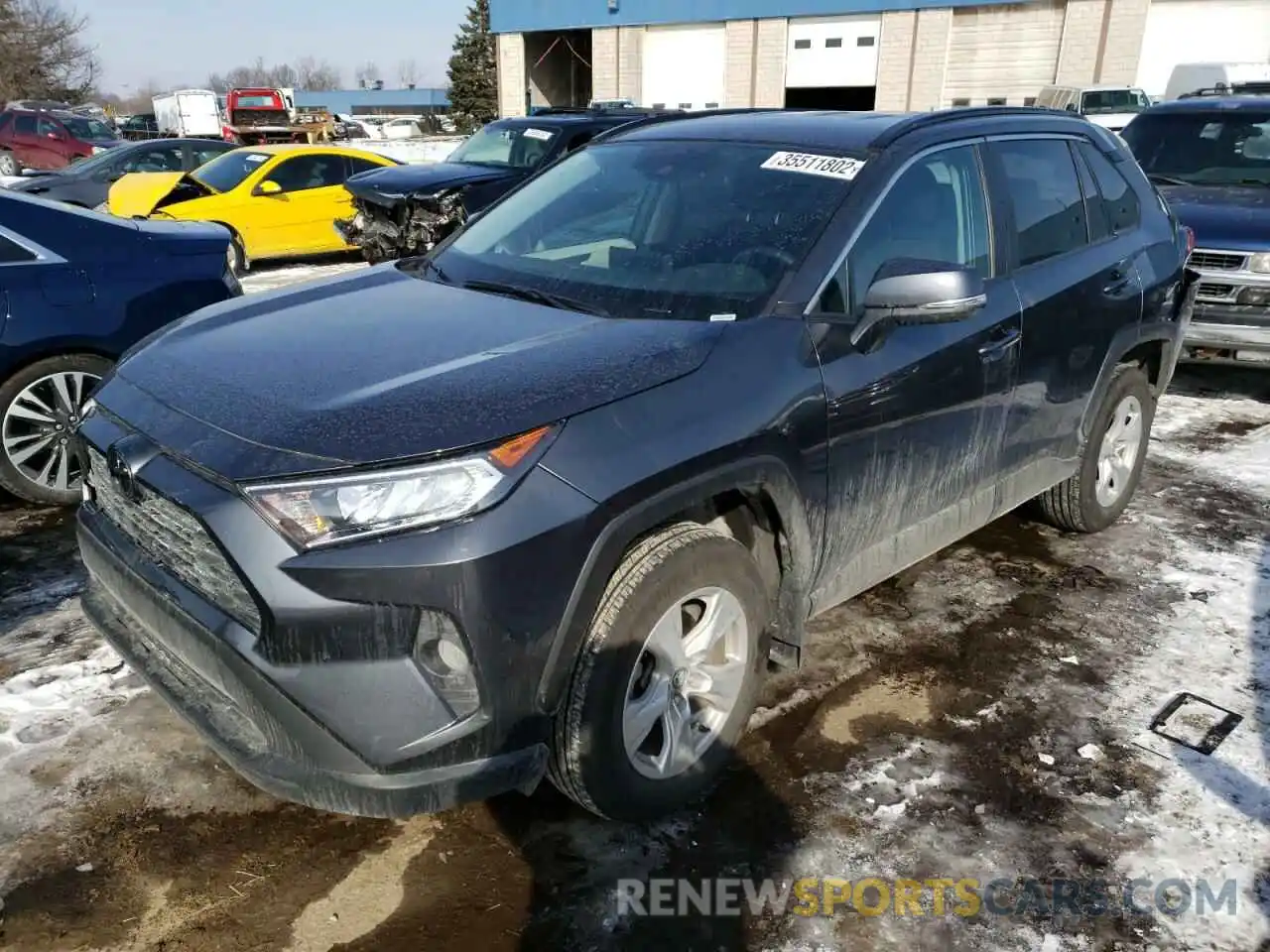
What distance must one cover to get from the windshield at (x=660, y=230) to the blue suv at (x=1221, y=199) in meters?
4.35

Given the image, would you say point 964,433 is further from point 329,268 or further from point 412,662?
point 329,268

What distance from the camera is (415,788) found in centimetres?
219

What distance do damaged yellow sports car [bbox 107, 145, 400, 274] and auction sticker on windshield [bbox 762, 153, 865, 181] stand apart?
934 centimetres

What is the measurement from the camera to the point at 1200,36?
23969mm

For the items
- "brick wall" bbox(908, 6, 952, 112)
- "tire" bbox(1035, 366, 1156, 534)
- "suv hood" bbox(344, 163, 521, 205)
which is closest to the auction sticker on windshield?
"tire" bbox(1035, 366, 1156, 534)

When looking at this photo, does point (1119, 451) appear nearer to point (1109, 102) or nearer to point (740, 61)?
point (1109, 102)

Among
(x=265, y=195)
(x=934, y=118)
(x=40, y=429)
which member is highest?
(x=934, y=118)

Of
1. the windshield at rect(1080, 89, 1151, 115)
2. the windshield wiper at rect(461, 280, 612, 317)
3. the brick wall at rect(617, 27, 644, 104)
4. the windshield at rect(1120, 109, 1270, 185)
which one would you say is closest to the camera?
the windshield wiper at rect(461, 280, 612, 317)

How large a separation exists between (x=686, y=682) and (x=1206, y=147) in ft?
25.2

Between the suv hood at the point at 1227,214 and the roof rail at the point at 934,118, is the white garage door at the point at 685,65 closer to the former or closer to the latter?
the suv hood at the point at 1227,214

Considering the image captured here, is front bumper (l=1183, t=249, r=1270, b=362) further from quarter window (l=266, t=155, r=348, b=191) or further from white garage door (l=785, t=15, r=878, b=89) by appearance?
white garage door (l=785, t=15, r=878, b=89)

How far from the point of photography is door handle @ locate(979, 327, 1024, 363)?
3.42 meters

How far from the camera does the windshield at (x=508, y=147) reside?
428 inches

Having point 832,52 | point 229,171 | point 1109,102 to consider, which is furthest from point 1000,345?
point 832,52
